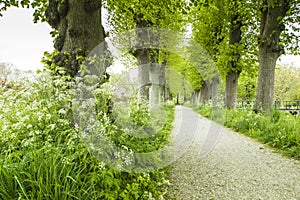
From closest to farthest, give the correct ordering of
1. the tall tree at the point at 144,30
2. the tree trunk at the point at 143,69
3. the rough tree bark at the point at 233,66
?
the tall tree at the point at 144,30
the tree trunk at the point at 143,69
the rough tree bark at the point at 233,66

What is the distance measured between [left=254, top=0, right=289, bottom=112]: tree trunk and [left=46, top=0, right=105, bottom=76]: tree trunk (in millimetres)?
6620

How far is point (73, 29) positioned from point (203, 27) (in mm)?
12085

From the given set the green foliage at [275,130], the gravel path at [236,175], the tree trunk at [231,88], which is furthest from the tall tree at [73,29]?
the tree trunk at [231,88]

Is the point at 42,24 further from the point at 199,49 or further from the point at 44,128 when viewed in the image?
the point at 199,49

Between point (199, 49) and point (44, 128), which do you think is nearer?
point (44, 128)

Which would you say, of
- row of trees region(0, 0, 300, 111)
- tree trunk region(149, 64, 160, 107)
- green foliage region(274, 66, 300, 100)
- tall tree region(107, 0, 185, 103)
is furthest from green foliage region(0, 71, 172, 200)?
green foliage region(274, 66, 300, 100)

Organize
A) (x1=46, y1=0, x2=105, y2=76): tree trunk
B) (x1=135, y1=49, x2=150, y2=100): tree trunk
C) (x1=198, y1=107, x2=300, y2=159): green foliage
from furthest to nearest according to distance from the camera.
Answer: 1. (x1=135, y1=49, x2=150, y2=100): tree trunk
2. (x1=198, y1=107, x2=300, y2=159): green foliage
3. (x1=46, y1=0, x2=105, y2=76): tree trunk

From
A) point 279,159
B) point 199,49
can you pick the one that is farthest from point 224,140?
point 199,49

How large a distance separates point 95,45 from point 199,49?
12.8m

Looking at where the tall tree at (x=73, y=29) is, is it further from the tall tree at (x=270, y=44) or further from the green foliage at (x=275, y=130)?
the tall tree at (x=270, y=44)

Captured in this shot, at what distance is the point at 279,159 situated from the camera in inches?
166

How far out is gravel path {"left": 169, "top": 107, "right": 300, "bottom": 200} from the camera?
2.85 meters

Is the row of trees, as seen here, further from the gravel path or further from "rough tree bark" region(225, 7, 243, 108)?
the gravel path

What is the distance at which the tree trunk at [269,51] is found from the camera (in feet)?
24.1
